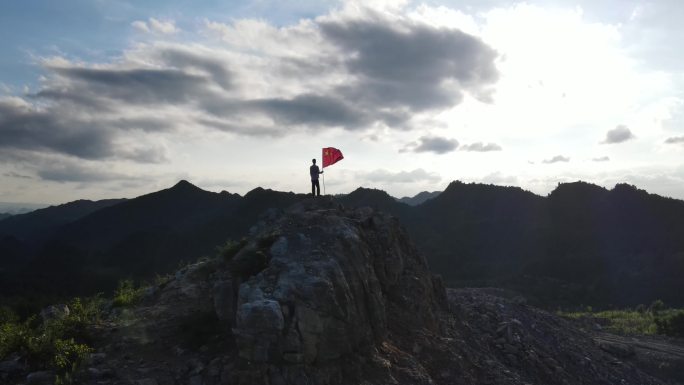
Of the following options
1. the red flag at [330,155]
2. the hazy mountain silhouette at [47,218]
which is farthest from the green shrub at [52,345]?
the hazy mountain silhouette at [47,218]

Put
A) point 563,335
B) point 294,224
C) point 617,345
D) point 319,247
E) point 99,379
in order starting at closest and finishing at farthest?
point 99,379 < point 319,247 < point 294,224 < point 563,335 < point 617,345

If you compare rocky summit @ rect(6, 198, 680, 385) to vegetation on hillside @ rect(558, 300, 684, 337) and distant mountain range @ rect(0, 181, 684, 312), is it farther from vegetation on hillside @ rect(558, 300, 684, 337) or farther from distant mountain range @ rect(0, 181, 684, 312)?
distant mountain range @ rect(0, 181, 684, 312)

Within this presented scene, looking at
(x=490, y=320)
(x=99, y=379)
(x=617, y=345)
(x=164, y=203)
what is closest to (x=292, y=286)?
(x=99, y=379)

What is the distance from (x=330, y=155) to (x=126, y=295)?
9.62 m

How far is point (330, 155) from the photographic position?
2077cm

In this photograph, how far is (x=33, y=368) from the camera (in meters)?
11.7

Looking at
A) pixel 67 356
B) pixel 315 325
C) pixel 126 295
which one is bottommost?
pixel 67 356

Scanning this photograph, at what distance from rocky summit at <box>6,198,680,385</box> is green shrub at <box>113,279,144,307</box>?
0.47 metres

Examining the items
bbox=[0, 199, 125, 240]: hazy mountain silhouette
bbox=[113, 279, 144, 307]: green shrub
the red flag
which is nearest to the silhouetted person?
the red flag

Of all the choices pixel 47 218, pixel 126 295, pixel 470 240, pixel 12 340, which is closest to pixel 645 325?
pixel 126 295

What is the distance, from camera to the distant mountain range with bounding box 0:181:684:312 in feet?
228

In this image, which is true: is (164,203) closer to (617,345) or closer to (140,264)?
(140,264)

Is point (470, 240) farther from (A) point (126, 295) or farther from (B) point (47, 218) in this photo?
(B) point (47, 218)

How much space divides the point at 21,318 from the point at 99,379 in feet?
25.1
